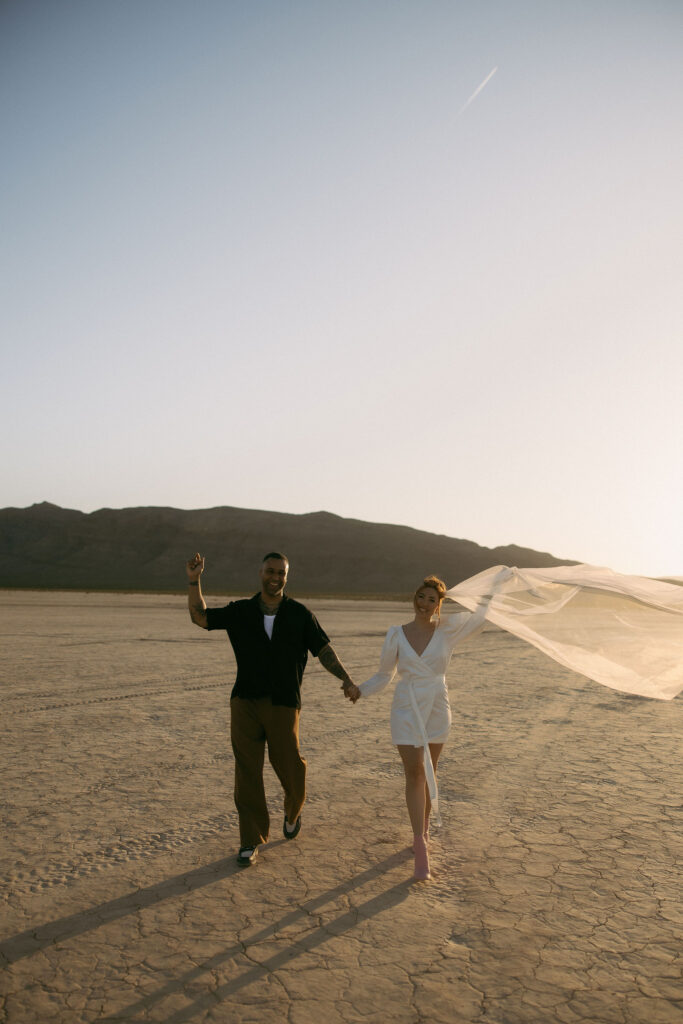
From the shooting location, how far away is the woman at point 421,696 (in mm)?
4484

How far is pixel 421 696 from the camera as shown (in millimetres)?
4562

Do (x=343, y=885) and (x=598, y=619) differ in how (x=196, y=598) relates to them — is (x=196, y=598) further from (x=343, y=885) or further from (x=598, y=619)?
(x=598, y=619)

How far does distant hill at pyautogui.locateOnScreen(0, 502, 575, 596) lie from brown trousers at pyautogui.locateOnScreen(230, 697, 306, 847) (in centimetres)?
11087

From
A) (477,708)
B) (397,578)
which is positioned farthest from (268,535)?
(477,708)

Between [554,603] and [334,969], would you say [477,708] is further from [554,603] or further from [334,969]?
[334,969]

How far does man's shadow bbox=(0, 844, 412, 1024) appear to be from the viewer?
325 centimetres

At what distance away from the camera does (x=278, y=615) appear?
495 cm

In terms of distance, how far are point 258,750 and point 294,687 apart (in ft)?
1.51

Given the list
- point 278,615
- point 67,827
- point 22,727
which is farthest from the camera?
point 22,727

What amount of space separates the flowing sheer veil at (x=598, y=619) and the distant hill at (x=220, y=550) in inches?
4317

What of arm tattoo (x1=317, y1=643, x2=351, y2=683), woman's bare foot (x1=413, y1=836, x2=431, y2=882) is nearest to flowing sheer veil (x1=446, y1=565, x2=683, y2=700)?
arm tattoo (x1=317, y1=643, x2=351, y2=683)

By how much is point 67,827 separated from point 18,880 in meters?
0.93

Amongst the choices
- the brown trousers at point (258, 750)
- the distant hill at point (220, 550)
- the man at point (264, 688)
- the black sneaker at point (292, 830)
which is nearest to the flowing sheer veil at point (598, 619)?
the man at point (264, 688)

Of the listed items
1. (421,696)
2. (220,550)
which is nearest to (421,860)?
(421,696)
